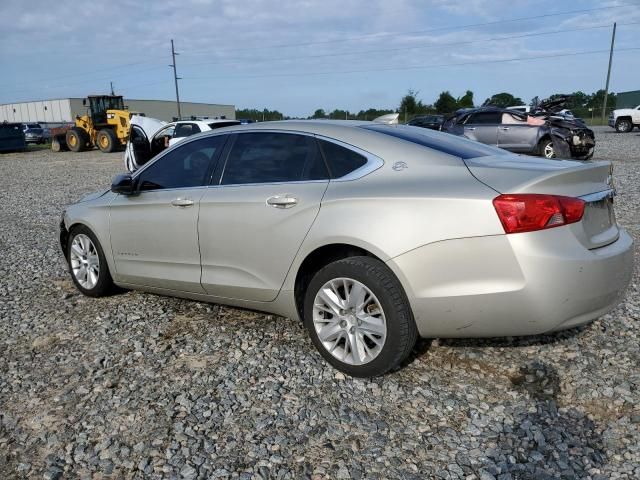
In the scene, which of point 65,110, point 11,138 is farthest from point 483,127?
point 65,110

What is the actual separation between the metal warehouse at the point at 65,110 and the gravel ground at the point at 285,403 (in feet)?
195

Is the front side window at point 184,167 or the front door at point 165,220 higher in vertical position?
the front side window at point 184,167

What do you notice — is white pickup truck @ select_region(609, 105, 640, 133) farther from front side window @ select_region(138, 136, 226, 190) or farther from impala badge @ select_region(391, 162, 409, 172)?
impala badge @ select_region(391, 162, 409, 172)

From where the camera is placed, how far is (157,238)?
4297mm

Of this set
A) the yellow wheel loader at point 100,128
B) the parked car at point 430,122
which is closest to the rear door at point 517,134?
the parked car at point 430,122

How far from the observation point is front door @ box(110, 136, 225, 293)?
13.5 feet

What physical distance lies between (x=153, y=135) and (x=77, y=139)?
14948 mm

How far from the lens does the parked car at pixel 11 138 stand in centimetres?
3027

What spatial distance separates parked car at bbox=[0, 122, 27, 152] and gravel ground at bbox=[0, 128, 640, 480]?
30.1 m

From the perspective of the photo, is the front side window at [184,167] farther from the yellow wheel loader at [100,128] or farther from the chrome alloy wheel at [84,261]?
the yellow wheel loader at [100,128]

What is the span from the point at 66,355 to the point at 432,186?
109 inches

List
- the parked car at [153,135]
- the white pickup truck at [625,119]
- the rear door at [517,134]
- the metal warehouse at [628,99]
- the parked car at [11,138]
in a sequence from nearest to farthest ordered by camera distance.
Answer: the parked car at [153,135]
the rear door at [517,134]
the parked car at [11,138]
the white pickup truck at [625,119]
the metal warehouse at [628,99]

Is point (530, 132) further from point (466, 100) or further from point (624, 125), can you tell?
point (466, 100)

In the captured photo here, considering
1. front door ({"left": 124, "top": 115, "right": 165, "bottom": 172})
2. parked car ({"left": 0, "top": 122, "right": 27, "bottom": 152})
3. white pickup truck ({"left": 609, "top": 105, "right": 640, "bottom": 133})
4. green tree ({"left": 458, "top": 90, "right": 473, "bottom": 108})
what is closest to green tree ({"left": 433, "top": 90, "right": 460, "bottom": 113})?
green tree ({"left": 458, "top": 90, "right": 473, "bottom": 108})
